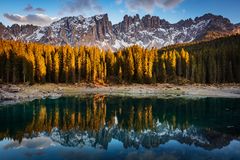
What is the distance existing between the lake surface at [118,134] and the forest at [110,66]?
5728 cm

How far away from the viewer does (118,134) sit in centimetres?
3153

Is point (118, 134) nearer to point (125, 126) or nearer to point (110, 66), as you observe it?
point (125, 126)

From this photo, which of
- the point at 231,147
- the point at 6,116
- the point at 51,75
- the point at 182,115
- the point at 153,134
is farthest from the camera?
the point at 51,75

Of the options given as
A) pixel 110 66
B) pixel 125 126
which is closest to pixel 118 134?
pixel 125 126

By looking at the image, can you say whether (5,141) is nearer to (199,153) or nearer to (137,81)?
(199,153)

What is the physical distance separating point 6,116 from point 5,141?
14.6 metres

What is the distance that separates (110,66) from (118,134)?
91143 millimetres

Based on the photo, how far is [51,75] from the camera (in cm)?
10825

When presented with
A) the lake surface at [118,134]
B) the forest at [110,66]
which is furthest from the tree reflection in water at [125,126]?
the forest at [110,66]

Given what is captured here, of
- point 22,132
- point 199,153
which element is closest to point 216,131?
point 199,153

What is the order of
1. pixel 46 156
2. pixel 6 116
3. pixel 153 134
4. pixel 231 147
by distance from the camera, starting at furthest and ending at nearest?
pixel 6 116
pixel 153 134
pixel 231 147
pixel 46 156

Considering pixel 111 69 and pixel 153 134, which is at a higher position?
pixel 111 69

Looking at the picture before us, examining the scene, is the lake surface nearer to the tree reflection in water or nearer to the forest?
the tree reflection in water

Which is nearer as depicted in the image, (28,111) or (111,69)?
(28,111)
